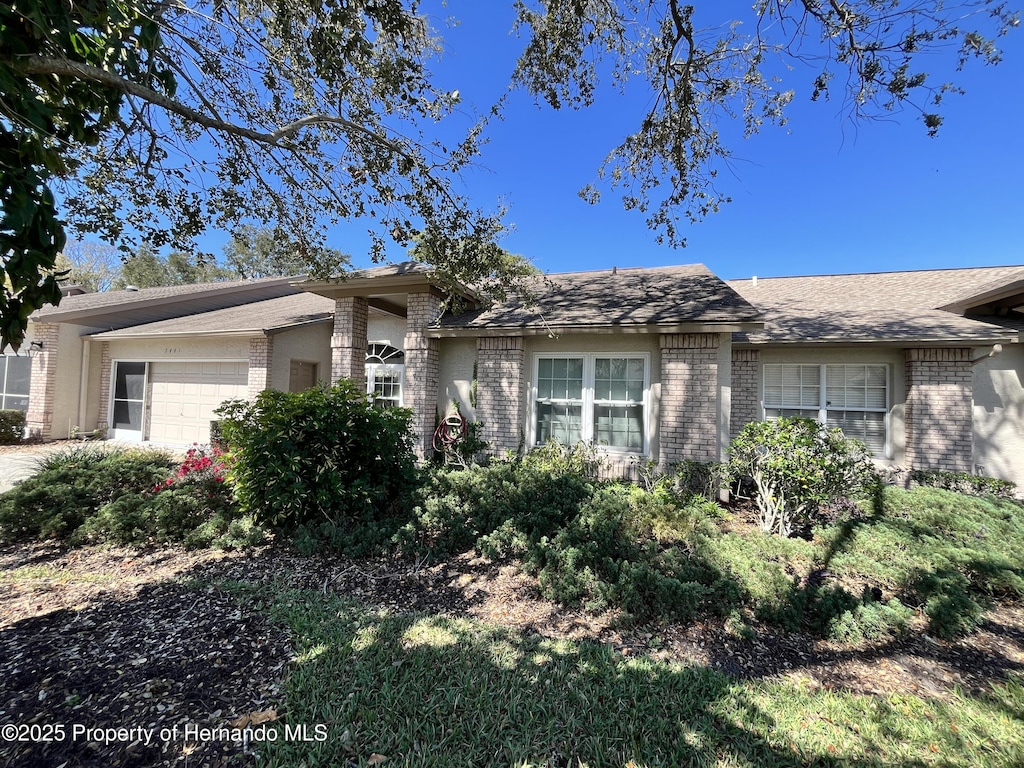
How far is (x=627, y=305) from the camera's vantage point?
838cm

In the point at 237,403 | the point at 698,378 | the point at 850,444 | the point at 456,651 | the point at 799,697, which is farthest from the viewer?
the point at 698,378

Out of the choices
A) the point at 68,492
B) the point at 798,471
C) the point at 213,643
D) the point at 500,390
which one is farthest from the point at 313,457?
the point at 798,471

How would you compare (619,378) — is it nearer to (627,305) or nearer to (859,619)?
(627,305)

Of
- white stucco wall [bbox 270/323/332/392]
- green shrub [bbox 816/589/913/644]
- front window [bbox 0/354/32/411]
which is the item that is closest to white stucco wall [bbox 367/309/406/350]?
white stucco wall [bbox 270/323/332/392]

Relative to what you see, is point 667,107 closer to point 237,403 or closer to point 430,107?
point 430,107

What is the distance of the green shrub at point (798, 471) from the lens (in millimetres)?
5398

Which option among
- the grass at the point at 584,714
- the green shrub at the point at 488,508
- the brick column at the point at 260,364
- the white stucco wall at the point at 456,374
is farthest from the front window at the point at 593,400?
the brick column at the point at 260,364

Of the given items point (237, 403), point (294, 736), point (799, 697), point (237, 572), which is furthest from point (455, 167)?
point (799, 697)

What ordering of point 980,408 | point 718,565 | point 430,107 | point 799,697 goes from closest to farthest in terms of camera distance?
point 799,697 < point 718,565 < point 430,107 < point 980,408

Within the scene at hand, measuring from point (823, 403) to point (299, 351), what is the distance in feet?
43.6

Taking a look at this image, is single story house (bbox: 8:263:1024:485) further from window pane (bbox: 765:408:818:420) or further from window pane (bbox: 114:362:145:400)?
window pane (bbox: 114:362:145:400)

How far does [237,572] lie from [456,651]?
2.83 metres

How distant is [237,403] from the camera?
539cm

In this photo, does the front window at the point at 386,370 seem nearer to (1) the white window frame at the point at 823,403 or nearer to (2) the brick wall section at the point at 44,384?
(1) the white window frame at the point at 823,403
